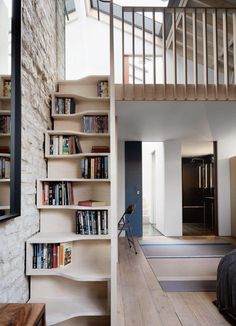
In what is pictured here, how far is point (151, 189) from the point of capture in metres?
8.95

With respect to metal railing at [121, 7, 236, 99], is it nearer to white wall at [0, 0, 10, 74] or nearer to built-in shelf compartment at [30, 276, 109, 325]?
white wall at [0, 0, 10, 74]

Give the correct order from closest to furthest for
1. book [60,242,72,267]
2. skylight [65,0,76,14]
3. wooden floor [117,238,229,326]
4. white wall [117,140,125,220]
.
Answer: book [60,242,72,267]
wooden floor [117,238,229,326]
skylight [65,0,76,14]
white wall [117,140,125,220]

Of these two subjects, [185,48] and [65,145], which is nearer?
[65,145]

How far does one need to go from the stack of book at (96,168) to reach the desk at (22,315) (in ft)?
4.88

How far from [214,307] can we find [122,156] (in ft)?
13.6

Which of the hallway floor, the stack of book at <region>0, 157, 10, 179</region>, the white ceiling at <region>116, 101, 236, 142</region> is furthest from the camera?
the hallway floor

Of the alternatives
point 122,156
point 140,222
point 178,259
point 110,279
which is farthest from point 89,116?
point 140,222

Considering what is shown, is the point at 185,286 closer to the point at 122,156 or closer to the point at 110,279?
the point at 110,279

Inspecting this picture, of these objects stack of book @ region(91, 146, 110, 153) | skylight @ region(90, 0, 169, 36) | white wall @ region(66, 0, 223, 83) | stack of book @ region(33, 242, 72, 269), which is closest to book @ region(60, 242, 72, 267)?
stack of book @ region(33, 242, 72, 269)

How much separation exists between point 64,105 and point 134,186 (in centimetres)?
388

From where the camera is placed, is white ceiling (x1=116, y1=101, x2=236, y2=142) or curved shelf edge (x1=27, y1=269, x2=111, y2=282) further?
white ceiling (x1=116, y1=101, x2=236, y2=142)

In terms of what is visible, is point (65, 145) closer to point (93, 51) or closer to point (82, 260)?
point (82, 260)

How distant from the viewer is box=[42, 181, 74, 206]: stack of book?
8.55ft

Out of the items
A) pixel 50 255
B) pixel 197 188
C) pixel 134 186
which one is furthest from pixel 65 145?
pixel 197 188
